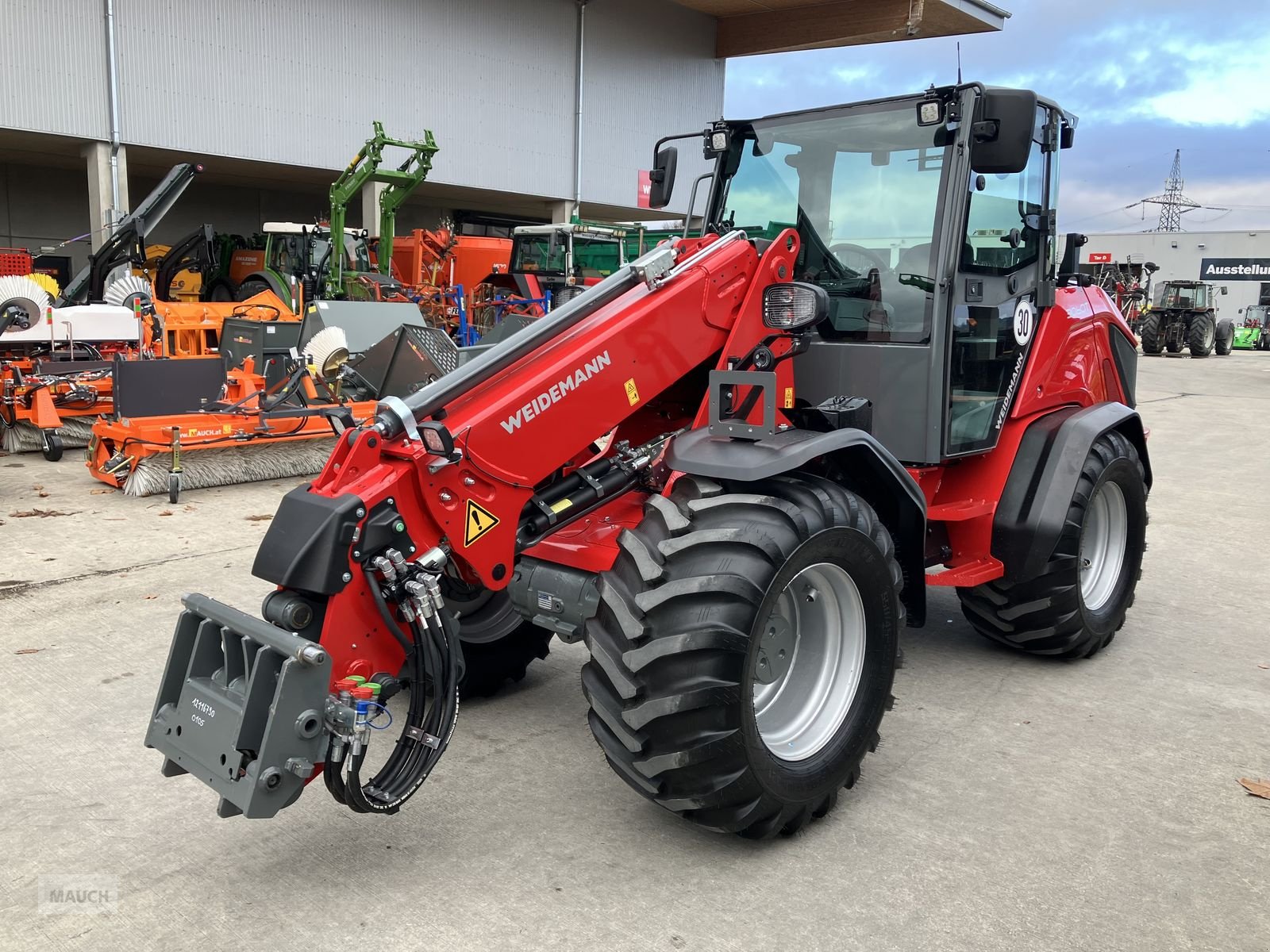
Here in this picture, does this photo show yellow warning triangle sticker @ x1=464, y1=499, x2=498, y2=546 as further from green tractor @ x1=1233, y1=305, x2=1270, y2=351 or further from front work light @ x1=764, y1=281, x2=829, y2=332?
green tractor @ x1=1233, y1=305, x2=1270, y2=351

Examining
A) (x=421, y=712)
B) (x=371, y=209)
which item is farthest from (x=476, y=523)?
(x=371, y=209)

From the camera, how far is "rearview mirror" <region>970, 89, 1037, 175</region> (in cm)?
367

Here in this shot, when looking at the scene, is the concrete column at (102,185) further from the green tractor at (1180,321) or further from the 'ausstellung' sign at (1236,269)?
the 'ausstellung' sign at (1236,269)

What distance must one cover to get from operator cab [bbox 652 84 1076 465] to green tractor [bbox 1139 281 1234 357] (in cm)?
3187

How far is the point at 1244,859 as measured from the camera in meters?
3.15

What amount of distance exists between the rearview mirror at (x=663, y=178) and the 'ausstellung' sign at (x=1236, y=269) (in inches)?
2418

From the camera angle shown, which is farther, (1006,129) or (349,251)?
(349,251)

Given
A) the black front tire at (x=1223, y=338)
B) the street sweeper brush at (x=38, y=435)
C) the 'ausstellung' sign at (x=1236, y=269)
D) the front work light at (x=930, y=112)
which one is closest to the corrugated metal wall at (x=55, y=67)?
the street sweeper brush at (x=38, y=435)

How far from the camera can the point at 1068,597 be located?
15.1ft

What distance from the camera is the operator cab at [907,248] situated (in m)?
4.12

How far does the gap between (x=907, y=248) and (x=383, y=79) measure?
18200 millimetres

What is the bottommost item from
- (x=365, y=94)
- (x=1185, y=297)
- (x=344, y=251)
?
(x=344, y=251)

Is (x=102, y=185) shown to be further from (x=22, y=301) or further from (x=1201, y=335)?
(x=1201, y=335)

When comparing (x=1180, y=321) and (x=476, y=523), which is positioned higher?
(x=1180, y=321)
